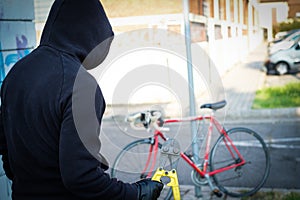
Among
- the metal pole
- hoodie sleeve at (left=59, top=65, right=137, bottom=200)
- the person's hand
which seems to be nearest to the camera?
hoodie sleeve at (left=59, top=65, right=137, bottom=200)

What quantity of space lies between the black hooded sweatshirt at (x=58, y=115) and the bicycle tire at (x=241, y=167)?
2978 mm

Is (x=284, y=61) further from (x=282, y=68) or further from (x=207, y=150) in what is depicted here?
(x=207, y=150)

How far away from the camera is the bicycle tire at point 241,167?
4879 millimetres

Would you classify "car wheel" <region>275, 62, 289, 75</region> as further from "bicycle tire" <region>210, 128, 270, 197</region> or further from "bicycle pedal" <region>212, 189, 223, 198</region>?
"bicycle pedal" <region>212, 189, 223, 198</region>

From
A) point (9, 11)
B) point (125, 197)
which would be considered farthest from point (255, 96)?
point (125, 197)

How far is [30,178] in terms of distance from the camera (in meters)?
1.97

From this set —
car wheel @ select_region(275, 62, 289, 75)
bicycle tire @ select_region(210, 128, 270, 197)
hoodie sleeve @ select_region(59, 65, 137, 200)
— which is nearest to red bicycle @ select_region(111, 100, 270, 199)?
bicycle tire @ select_region(210, 128, 270, 197)

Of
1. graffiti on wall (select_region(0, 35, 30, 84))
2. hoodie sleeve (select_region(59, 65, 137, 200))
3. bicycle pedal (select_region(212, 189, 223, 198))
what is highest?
graffiti on wall (select_region(0, 35, 30, 84))

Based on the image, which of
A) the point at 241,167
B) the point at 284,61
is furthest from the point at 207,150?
the point at 284,61

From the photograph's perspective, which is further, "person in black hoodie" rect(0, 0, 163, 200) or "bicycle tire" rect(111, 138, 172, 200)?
"bicycle tire" rect(111, 138, 172, 200)

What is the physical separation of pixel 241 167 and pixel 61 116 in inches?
141

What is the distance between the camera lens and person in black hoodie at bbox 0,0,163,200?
1.77m

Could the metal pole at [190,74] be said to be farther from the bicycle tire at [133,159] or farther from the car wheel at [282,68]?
the car wheel at [282,68]

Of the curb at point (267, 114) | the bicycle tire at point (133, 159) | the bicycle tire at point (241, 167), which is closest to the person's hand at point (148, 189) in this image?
the bicycle tire at point (133, 159)
